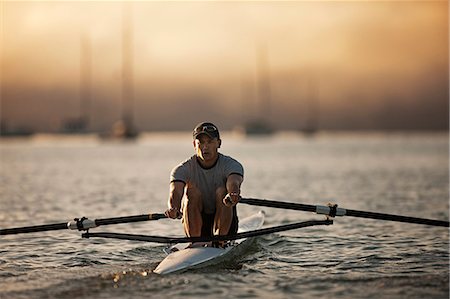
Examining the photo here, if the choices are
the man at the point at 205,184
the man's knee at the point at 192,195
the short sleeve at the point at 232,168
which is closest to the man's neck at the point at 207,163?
the man at the point at 205,184

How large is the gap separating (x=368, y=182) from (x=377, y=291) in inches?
984

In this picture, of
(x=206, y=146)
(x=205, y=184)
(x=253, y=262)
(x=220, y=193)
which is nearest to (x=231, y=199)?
(x=220, y=193)

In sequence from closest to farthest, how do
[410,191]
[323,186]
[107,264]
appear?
[107,264] < [410,191] < [323,186]

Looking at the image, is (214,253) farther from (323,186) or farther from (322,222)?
(323,186)

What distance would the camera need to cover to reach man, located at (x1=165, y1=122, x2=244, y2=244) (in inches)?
453

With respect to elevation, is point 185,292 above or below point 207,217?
below

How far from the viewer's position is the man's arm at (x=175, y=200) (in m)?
11.2

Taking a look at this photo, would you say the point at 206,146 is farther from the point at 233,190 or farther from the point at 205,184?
the point at 233,190

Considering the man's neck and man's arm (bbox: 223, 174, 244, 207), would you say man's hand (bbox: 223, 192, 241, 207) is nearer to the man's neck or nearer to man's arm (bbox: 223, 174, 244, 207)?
man's arm (bbox: 223, 174, 244, 207)

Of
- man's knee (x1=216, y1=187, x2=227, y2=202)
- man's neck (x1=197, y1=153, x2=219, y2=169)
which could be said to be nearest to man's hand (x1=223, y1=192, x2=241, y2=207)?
man's knee (x1=216, y1=187, x2=227, y2=202)

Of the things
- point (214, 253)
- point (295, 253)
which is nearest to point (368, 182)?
point (295, 253)

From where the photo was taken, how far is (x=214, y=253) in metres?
11.7

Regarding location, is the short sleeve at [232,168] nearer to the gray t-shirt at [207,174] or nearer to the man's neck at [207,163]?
the gray t-shirt at [207,174]

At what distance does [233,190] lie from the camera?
1123cm
